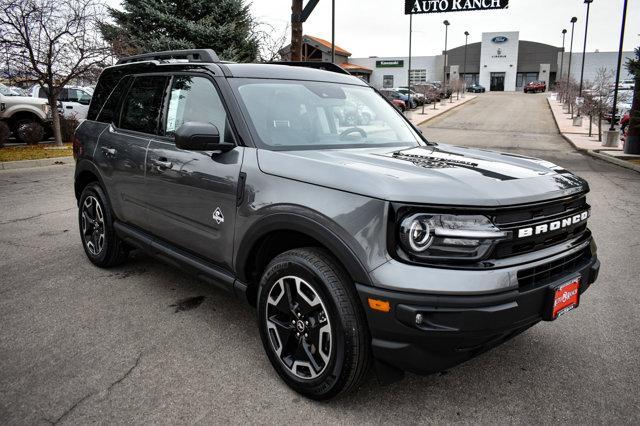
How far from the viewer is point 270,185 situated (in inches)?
110

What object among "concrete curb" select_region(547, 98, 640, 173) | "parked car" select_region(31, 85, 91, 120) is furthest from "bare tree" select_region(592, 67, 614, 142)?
"parked car" select_region(31, 85, 91, 120)

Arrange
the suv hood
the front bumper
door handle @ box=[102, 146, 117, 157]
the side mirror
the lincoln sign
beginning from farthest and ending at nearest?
the lincoln sign
door handle @ box=[102, 146, 117, 157]
the side mirror
the suv hood
the front bumper

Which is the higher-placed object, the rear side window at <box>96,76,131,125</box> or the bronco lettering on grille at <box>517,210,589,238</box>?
the rear side window at <box>96,76,131,125</box>

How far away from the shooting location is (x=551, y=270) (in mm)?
2520

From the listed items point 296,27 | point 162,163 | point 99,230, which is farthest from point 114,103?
point 296,27

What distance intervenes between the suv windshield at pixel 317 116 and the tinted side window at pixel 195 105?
7.5 inches

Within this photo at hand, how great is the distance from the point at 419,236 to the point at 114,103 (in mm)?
3467

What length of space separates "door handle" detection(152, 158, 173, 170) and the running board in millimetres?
588

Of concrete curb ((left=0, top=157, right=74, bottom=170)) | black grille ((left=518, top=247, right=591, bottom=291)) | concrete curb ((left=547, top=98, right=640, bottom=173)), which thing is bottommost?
concrete curb ((left=547, top=98, right=640, bottom=173))

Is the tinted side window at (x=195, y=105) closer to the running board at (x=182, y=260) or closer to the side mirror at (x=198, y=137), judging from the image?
the side mirror at (x=198, y=137)

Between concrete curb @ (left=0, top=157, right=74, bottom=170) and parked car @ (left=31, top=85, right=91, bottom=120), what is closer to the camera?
concrete curb @ (left=0, top=157, right=74, bottom=170)

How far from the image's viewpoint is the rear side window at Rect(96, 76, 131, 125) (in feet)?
14.6

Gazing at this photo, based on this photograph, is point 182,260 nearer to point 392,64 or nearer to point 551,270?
point 551,270

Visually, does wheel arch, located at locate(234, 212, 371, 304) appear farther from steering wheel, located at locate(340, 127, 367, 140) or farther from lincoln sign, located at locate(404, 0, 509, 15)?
lincoln sign, located at locate(404, 0, 509, 15)
